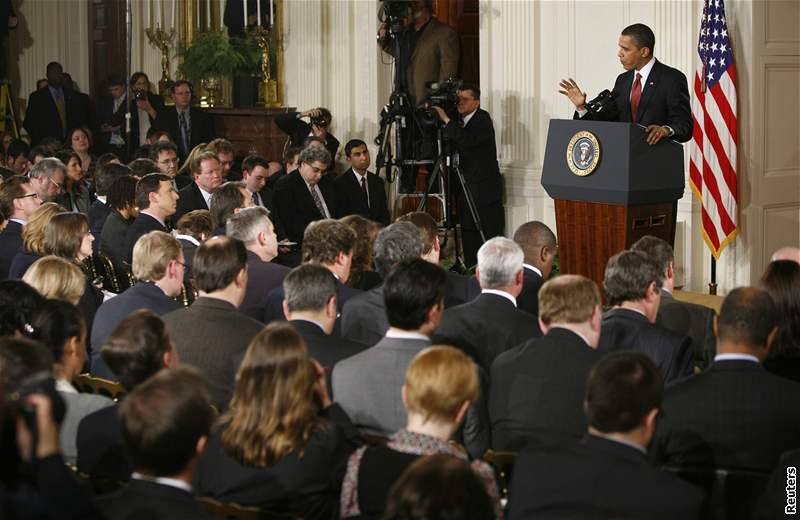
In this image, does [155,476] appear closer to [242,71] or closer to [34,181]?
[34,181]

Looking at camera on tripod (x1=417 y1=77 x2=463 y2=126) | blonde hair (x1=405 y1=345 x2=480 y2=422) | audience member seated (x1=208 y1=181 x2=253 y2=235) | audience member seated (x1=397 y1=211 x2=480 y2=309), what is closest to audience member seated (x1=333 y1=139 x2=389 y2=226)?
camera on tripod (x1=417 y1=77 x2=463 y2=126)

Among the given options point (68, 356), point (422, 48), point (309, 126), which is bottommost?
point (68, 356)

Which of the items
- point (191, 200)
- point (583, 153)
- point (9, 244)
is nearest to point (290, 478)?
point (9, 244)

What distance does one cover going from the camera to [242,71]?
1191 cm

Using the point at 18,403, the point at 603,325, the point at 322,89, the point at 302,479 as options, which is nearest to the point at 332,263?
the point at 603,325

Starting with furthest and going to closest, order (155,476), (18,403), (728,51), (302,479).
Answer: (728,51) → (302,479) → (155,476) → (18,403)

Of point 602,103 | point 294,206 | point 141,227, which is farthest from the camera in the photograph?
point 294,206

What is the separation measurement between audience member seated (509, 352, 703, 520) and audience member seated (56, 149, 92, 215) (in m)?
6.34

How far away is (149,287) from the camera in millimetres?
4887

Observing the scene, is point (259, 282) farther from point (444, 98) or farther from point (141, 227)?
point (444, 98)

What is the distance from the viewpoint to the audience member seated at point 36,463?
6.59 feet

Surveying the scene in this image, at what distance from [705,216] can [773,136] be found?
76 centimetres

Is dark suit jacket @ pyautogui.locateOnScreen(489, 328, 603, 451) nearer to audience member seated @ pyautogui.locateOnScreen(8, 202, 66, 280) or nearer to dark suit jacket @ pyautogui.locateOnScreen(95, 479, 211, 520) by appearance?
dark suit jacket @ pyautogui.locateOnScreen(95, 479, 211, 520)

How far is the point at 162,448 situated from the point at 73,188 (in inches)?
276
